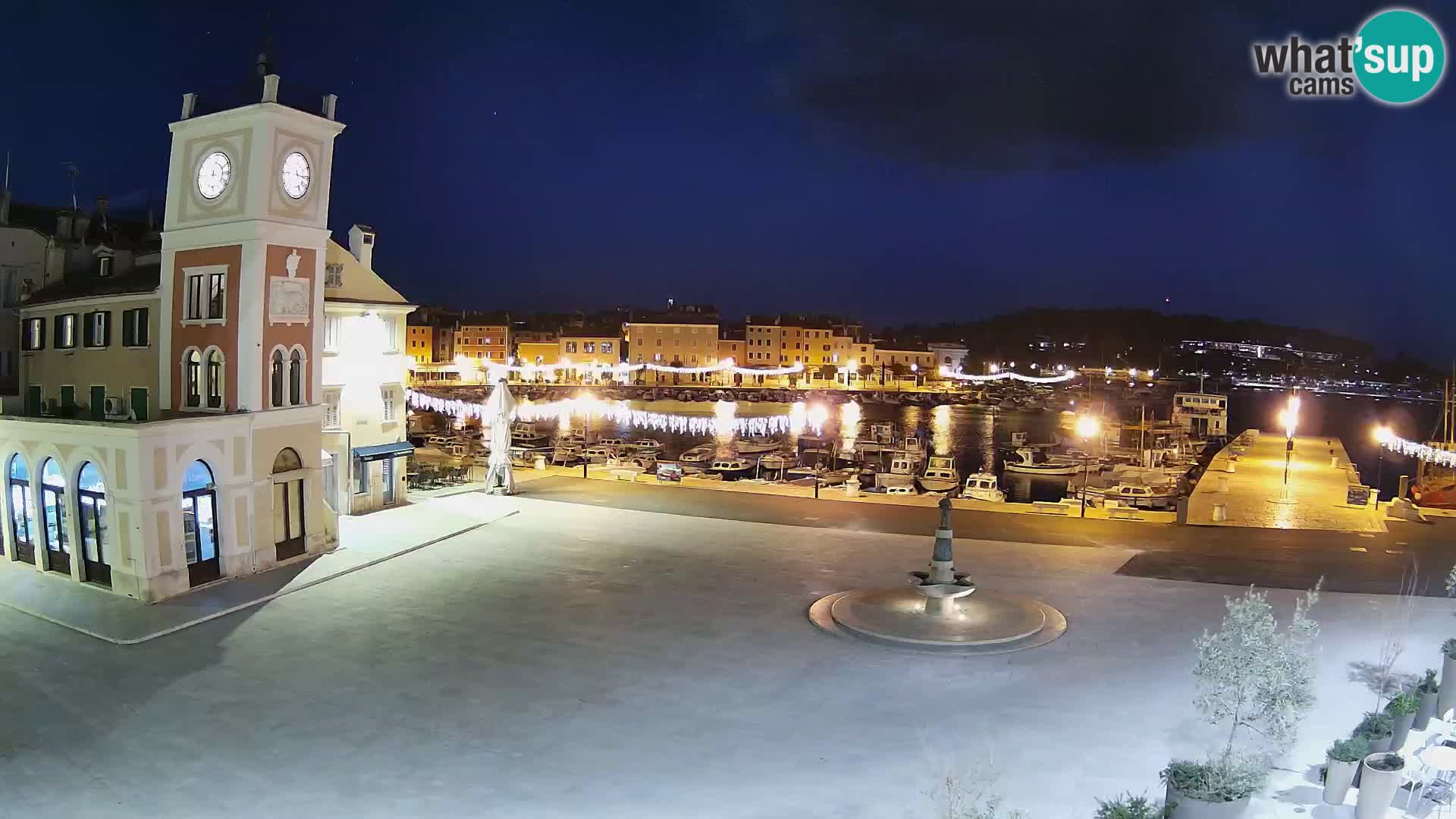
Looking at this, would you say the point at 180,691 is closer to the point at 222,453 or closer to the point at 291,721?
the point at 291,721

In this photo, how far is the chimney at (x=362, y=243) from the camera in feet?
82.5

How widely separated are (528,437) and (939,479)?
3161 centimetres

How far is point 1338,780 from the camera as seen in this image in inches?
321

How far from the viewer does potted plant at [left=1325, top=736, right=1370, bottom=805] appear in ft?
26.6

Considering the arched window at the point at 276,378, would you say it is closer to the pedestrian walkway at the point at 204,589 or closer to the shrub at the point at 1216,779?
the pedestrian walkway at the point at 204,589

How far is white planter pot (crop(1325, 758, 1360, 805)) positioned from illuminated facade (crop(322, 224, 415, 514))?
757 inches

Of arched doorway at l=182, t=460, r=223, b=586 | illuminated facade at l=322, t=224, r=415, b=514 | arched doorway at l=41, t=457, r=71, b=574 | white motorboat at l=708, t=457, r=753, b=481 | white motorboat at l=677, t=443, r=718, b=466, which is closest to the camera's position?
arched doorway at l=182, t=460, r=223, b=586

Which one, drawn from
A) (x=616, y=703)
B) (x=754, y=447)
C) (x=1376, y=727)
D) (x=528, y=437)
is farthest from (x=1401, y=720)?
(x=528, y=437)

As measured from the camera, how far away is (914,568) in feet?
57.2

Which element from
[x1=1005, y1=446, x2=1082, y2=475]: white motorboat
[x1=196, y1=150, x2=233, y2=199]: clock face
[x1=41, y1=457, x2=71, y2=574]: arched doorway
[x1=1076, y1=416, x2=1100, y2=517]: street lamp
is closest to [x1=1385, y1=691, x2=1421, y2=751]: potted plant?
[x1=1076, y1=416, x2=1100, y2=517]: street lamp

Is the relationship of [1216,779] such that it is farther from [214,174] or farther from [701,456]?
[701,456]

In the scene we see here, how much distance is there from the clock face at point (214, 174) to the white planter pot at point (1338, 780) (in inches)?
724

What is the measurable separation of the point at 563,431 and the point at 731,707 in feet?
226

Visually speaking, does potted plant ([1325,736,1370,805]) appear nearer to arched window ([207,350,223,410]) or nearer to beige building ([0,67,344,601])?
beige building ([0,67,344,601])
